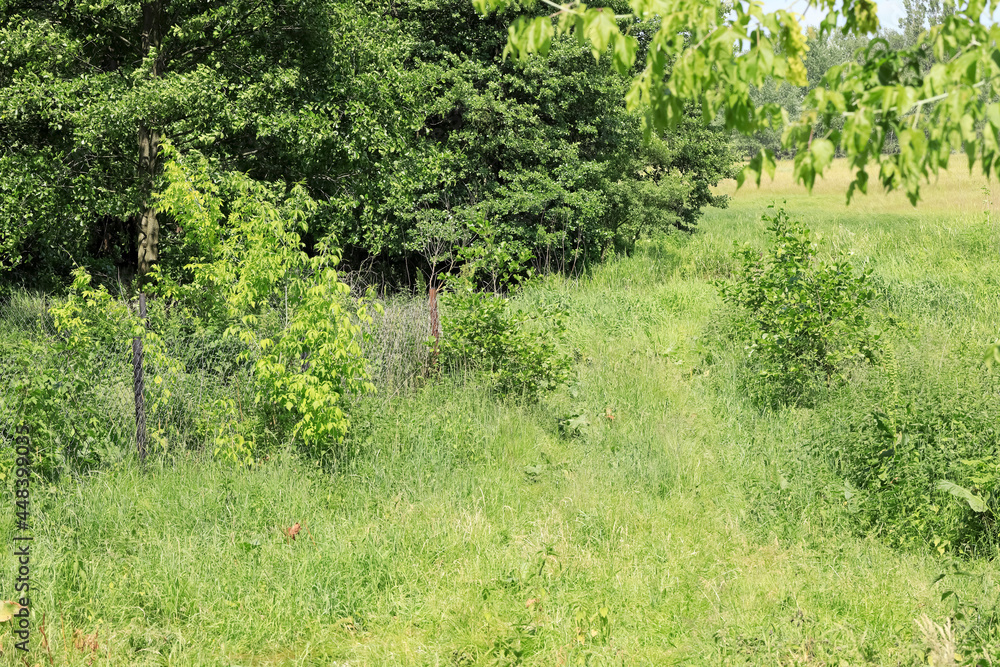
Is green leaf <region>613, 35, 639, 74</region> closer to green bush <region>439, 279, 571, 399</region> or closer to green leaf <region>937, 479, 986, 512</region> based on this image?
green leaf <region>937, 479, 986, 512</region>

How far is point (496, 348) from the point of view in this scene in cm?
833

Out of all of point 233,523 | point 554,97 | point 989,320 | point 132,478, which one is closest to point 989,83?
point 233,523

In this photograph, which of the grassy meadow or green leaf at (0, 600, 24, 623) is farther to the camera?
the grassy meadow

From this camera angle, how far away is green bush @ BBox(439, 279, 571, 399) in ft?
27.0

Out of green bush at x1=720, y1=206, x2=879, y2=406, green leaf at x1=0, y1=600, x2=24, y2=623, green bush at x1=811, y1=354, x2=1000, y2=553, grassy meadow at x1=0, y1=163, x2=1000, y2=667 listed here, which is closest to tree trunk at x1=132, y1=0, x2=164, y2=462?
grassy meadow at x1=0, y1=163, x2=1000, y2=667

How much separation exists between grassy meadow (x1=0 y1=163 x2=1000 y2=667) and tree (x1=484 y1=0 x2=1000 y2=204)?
276 cm

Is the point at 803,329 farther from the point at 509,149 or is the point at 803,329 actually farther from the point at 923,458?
the point at 509,149

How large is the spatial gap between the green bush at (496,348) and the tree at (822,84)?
514 centimetres

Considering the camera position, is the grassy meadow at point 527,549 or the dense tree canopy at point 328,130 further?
the dense tree canopy at point 328,130

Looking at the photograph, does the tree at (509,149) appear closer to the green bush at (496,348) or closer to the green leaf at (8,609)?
the green bush at (496,348)

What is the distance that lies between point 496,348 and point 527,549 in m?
3.17

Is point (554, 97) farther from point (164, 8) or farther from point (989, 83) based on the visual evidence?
point (989, 83)

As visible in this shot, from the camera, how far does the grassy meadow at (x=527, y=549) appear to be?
4508 mm

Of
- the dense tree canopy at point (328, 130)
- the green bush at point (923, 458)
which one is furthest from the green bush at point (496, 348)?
the green bush at point (923, 458)
